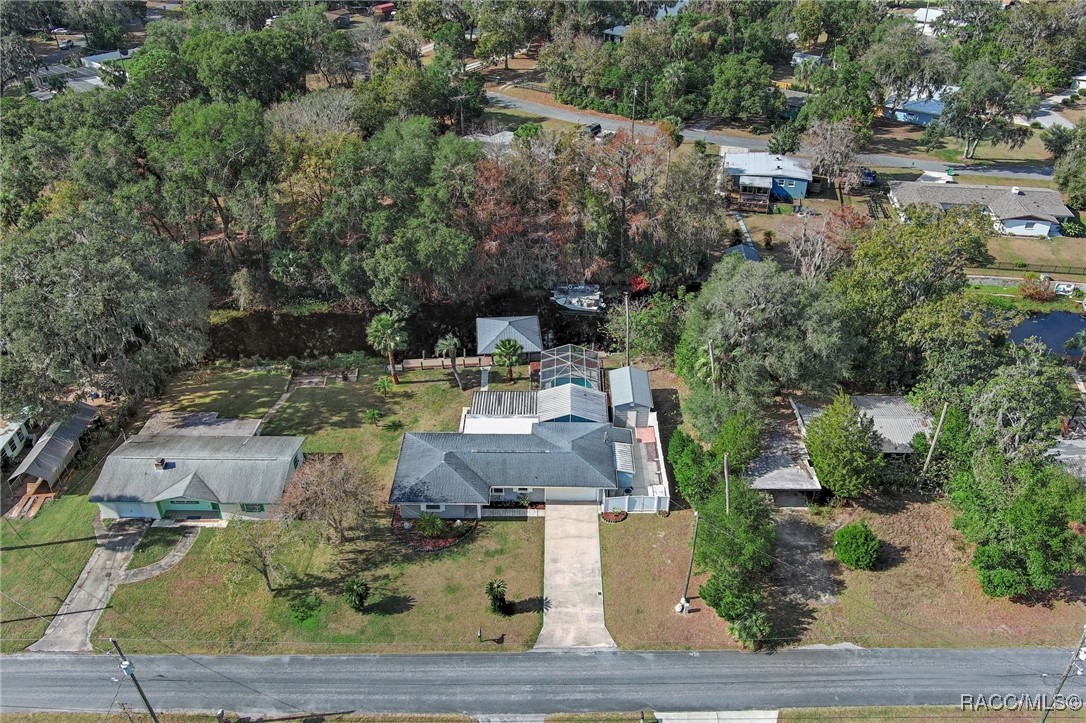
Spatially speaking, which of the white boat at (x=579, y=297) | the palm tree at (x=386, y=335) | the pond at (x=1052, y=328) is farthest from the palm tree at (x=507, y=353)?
the pond at (x=1052, y=328)

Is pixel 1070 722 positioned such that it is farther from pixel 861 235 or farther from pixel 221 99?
pixel 221 99

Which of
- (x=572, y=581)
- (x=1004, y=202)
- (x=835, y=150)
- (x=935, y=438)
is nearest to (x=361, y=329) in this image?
(x=572, y=581)

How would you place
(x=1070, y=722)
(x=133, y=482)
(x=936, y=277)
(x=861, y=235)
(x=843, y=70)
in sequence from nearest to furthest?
(x=1070, y=722), (x=133, y=482), (x=936, y=277), (x=861, y=235), (x=843, y=70)

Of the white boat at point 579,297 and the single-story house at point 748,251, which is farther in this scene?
the single-story house at point 748,251

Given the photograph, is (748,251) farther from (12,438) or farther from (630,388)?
(12,438)

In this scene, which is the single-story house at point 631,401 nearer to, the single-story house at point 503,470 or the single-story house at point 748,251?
the single-story house at point 503,470

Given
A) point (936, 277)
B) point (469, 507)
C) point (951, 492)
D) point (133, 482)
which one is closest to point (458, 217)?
point (469, 507)
